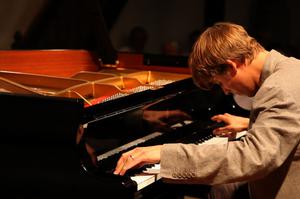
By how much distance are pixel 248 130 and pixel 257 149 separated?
124 mm

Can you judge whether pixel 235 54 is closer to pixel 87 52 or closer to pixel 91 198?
pixel 91 198

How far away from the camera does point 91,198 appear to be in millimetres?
1825

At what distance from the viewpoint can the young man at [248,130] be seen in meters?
1.68

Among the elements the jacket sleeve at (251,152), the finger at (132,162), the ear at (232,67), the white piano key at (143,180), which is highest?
the ear at (232,67)

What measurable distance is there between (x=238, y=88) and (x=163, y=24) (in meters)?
4.99

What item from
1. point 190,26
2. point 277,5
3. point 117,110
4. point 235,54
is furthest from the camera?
point 190,26

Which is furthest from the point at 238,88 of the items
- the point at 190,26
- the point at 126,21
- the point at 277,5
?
the point at 190,26

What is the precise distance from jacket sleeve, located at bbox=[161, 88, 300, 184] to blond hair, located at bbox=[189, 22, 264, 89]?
0.55ft

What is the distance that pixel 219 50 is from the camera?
1800 mm

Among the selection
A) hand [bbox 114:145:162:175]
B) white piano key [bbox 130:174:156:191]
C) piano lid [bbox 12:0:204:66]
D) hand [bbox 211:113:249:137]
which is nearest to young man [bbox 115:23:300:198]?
hand [bbox 114:145:162:175]

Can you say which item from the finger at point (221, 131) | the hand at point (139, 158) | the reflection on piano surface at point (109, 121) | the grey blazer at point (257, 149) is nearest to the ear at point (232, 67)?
the grey blazer at point (257, 149)

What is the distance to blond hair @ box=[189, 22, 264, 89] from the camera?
180cm

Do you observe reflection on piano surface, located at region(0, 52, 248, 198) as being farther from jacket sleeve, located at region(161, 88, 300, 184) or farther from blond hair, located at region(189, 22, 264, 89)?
blond hair, located at region(189, 22, 264, 89)

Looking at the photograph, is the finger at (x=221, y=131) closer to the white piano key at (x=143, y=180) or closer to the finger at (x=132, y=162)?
the white piano key at (x=143, y=180)
